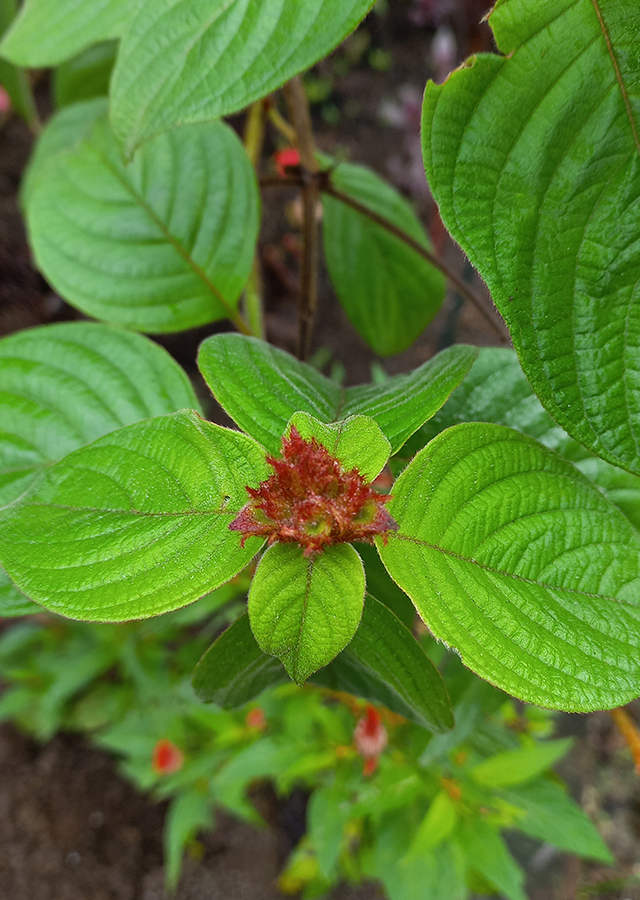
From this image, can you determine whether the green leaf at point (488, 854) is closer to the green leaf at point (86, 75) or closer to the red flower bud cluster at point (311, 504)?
the red flower bud cluster at point (311, 504)

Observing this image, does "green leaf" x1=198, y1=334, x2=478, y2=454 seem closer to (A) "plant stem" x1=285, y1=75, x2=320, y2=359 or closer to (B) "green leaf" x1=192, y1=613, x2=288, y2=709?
(B) "green leaf" x1=192, y1=613, x2=288, y2=709

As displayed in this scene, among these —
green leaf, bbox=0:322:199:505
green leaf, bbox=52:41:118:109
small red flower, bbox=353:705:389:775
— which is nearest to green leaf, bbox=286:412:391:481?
green leaf, bbox=0:322:199:505

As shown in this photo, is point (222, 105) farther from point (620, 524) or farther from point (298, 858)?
point (298, 858)

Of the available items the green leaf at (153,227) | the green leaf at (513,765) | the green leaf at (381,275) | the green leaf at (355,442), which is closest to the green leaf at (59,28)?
the green leaf at (153,227)

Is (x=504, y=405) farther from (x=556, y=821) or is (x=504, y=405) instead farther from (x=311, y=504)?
(x=556, y=821)

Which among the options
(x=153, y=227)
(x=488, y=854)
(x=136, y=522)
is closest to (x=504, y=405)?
(x=136, y=522)

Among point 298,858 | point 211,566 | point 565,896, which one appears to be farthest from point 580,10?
point 565,896
